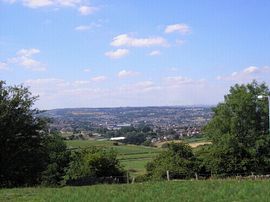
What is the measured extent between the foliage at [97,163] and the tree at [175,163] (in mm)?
4388

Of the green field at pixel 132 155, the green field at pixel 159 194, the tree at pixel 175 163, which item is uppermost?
the green field at pixel 159 194

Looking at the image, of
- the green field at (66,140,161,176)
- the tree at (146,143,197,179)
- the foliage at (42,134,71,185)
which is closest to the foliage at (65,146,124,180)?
the foliage at (42,134,71,185)

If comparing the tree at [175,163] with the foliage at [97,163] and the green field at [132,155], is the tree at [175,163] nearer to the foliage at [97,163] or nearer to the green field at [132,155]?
the foliage at [97,163]

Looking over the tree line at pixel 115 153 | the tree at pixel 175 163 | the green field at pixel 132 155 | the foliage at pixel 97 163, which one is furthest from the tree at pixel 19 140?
the green field at pixel 132 155

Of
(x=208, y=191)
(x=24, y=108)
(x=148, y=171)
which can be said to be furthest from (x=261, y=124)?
(x=208, y=191)

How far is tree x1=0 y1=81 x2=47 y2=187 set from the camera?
30.5m

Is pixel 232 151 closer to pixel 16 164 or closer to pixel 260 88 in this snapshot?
pixel 260 88

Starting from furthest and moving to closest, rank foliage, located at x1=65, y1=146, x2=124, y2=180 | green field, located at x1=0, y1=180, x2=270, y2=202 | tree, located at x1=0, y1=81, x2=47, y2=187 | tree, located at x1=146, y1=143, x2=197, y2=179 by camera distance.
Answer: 1. tree, located at x1=146, y1=143, x2=197, y2=179
2. foliage, located at x1=65, y1=146, x2=124, y2=180
3. tree, located at x1=0, y1=81, x2=47, y2=187
4. green field, located at x1=0, y1=180, x2=270, y2=202

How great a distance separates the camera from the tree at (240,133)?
56.1m

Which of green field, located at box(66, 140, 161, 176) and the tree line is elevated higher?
the tree line

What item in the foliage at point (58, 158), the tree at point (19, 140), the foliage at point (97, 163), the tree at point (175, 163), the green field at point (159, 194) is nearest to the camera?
the green field at point (159, 194)

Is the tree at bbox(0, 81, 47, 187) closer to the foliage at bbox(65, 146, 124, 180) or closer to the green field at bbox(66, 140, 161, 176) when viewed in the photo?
the foliage at bbox(65, 146, 124, 180)

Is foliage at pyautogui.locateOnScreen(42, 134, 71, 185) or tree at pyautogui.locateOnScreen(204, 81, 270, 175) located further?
tree at pyautogui.locateOnScreen(204, 81, 270, 175)

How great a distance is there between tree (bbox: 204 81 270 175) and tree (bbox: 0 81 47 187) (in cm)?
2856
